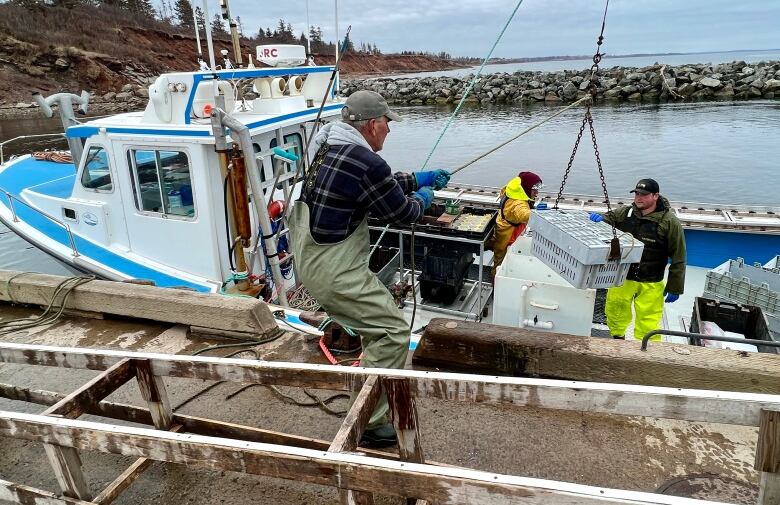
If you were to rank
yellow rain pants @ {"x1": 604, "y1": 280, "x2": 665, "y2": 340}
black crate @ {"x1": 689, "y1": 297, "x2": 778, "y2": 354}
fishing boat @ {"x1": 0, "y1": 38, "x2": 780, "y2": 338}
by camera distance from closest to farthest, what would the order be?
1. yellow rain pants @ {"x1": 604, "y1": 280, "x2": 665, "y2": 340}
2. black crate @ {"x1": 689, "y1": 297, "x2": 778, "y2": 354}
3. fishing boat @ {"x1": 0, "y1": 38, "x2": 780, "y2": 338}

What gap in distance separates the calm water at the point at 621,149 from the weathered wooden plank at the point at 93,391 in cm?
737

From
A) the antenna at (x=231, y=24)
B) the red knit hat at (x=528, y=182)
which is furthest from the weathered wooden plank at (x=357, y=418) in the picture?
the antenna at (x=231, y=24)

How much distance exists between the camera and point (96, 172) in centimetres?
616

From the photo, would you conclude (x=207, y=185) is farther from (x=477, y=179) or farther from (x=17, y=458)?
(x=477, y=179)

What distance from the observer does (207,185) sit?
5.39 meters

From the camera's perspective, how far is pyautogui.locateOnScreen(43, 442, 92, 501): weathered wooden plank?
83.1 inches

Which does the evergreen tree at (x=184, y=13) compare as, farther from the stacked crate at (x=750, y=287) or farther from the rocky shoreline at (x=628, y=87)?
Answer: the stacked crate at (x=750, y=287)

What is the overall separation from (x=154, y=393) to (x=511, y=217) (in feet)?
13.2

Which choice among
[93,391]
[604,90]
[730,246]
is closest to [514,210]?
A: [730,246]

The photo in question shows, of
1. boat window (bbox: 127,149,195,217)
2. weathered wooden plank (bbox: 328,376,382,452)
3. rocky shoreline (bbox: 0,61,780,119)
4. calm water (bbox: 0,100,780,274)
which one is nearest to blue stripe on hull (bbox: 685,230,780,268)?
weathered wooden plank (bbox: 328,376,382,452)

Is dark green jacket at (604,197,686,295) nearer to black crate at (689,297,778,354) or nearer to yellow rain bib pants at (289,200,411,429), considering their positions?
black crate at (689,297,778,354)

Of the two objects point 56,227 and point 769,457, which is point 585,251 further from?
point 56,227

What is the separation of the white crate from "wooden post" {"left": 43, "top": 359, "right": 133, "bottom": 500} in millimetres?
2990

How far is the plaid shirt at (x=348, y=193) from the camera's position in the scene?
8.04ft
